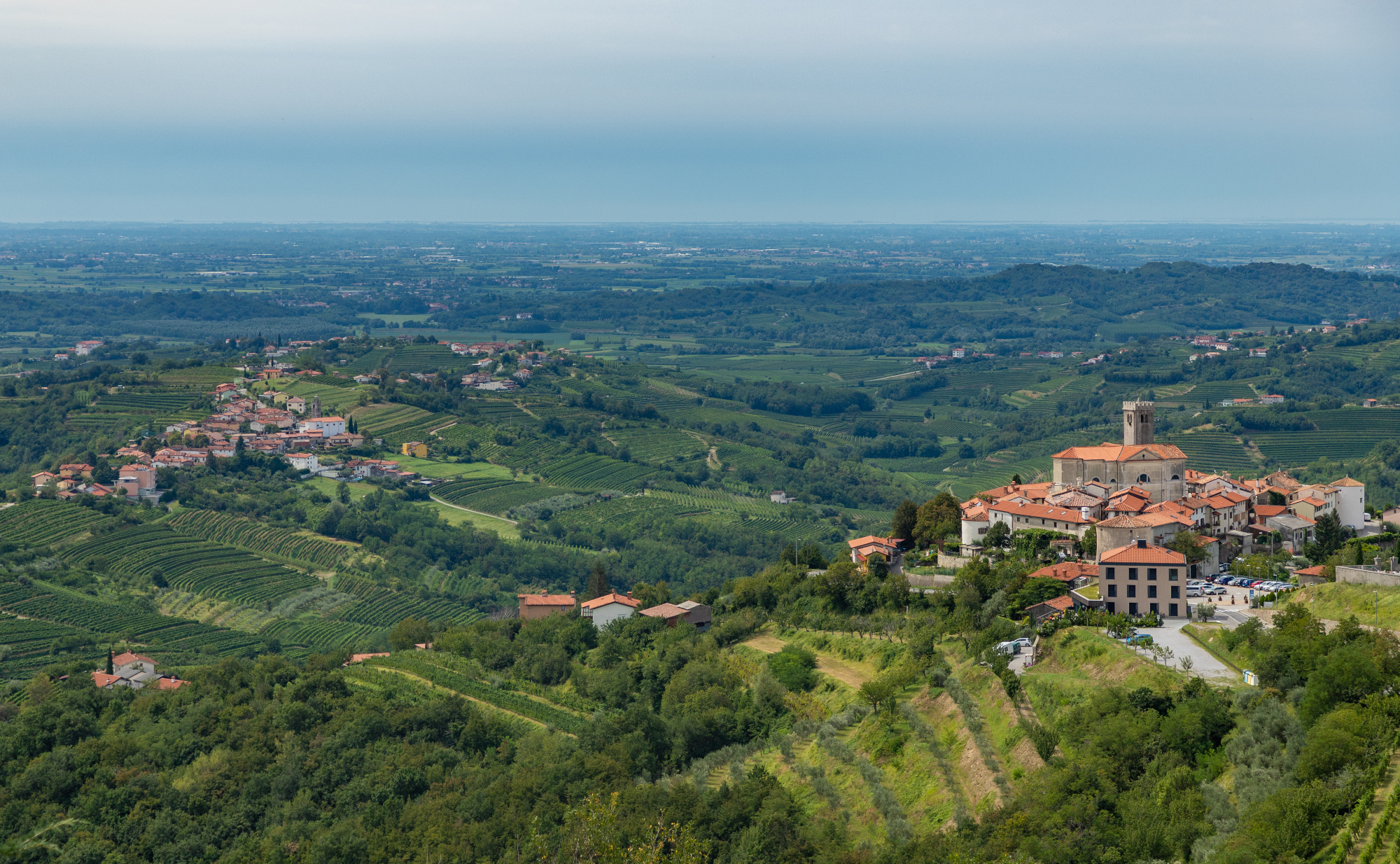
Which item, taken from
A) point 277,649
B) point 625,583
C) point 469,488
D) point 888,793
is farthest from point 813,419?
point 888,793

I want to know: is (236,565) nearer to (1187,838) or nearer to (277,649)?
(277,649)

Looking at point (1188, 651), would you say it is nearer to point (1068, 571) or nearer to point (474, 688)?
point (1068, 571)

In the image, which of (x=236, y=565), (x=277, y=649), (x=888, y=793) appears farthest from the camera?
(x=236, y=565)

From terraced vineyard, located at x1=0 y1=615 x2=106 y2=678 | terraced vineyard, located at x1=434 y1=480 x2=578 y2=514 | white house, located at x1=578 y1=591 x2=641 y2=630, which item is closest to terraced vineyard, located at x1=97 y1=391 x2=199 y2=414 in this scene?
terraced vineyard, located at x1=434 y1=480 x2=578 y2=514

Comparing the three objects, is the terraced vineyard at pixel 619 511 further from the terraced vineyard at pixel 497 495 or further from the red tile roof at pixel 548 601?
the red tile roof at pixel 548 601

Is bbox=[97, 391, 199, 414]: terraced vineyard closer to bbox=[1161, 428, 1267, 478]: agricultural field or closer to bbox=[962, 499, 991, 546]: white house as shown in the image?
bbox=[1161, 428, 1267, 478]: agricultural field

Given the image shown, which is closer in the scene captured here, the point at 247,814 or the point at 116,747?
the point at 247,814

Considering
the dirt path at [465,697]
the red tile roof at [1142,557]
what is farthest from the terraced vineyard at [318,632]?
the red tile roof at [1142,557]
